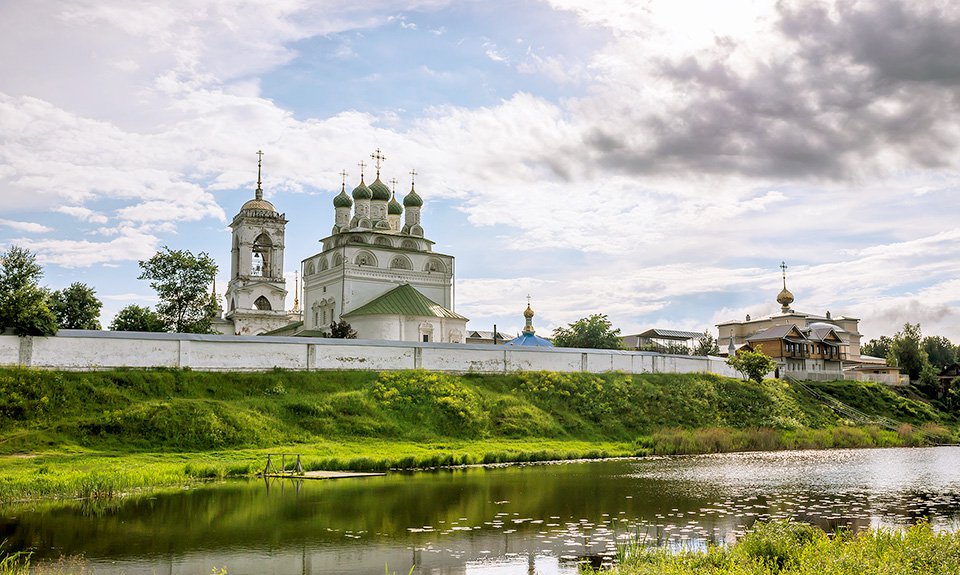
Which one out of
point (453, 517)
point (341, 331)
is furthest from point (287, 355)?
point (453, 517)

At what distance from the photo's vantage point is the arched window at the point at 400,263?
162ft

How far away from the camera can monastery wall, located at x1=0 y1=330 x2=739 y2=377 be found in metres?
29.2

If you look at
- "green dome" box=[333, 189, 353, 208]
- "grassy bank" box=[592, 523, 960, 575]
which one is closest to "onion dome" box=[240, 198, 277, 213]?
"green dome" box=[333, 189, 353, 208]

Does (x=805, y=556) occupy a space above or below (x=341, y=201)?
below

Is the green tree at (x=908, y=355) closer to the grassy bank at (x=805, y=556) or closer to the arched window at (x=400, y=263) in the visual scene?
the arched window at (x=400, y=263)

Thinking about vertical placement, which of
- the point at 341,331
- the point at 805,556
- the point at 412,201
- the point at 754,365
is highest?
the point at 412,201

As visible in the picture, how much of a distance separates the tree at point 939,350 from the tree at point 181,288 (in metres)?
66.0

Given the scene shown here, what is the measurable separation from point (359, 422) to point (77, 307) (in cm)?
2003

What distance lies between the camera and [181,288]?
42.4m

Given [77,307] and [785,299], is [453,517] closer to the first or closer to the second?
[77,307]

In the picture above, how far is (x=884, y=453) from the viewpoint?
3247 cm

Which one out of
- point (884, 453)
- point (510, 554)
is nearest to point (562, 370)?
point (884, 453)

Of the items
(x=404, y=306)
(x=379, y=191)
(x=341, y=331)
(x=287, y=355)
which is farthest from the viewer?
(x=379, y=191)

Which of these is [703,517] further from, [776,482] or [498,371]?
[498,371]
